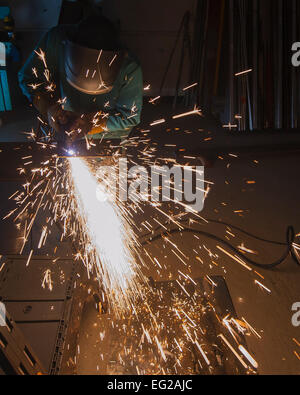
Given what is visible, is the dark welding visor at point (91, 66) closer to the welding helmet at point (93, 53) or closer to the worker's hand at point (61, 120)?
the welding helmet at point (93, 53)

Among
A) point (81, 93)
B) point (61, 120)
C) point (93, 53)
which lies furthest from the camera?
point (81, 93)

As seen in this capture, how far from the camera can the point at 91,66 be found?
1.96 m

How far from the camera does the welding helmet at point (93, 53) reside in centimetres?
192

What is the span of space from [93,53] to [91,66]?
0.27 ft

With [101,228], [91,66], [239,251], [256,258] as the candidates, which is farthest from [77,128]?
[256,258]

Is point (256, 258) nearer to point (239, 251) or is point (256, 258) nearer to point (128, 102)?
point (239, 251)

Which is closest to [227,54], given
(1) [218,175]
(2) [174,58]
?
(2) [174,58]

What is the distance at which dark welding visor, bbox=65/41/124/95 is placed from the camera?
1.92 m

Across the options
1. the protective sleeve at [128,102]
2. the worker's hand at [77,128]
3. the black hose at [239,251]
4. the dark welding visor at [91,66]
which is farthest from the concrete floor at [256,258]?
the dark welding visor at [91,66]

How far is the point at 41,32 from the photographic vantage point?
483 centimetres

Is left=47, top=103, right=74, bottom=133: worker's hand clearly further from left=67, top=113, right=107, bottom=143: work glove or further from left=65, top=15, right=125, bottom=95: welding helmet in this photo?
left=65, top=15, right=125, bottom=95: welding helmet

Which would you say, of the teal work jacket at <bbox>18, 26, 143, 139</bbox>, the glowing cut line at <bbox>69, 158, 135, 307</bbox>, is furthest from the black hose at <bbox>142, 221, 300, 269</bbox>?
the teal work jacket at <bbox>18, 26, 143, 139</bbox>
